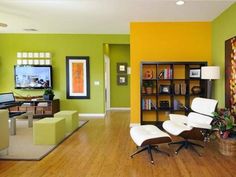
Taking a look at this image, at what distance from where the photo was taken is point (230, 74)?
188 inches

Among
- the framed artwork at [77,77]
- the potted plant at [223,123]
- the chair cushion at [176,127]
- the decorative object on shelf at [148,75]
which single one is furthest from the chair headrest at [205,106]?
the framed artwork at [77,77]

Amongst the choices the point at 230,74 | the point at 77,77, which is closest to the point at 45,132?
the point at 77,77

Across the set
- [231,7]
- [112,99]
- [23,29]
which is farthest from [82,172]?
[112,99]

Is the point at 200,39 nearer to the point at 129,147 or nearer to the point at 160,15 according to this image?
the point at 160,15

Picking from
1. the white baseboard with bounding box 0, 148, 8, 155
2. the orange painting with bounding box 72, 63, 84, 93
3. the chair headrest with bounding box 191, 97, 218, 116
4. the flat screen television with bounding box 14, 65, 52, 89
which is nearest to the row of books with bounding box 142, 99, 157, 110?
the chair headrest with bounding box 191, 97, 218, 116

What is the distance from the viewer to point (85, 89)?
7.91m

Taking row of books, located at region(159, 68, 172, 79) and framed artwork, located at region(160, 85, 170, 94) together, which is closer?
row of books, located at region(159, 68, 172, 79)

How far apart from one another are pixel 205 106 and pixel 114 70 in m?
5.77

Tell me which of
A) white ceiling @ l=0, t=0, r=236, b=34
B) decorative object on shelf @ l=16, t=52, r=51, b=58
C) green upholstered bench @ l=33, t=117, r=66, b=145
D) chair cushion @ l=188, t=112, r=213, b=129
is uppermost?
white ceiling @ l=0, t=0, r=236, b=34

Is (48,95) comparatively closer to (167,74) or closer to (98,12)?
(98,12)

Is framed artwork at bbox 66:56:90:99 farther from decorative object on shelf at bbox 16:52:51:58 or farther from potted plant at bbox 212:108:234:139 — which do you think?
potted plant at bbox 212:108:234:139

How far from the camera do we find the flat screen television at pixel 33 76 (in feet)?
25.2

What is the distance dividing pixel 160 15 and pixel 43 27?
353 cm

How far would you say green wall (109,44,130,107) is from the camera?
31.5ft
